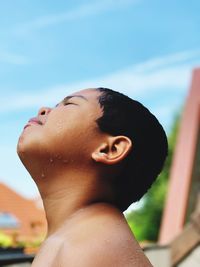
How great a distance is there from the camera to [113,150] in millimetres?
1667

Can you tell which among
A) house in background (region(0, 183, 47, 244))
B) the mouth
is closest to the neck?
the mouth

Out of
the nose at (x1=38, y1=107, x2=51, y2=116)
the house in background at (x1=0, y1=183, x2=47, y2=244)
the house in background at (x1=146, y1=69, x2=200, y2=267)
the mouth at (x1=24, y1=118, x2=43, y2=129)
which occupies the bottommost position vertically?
the house in background at (x1=0, y1=183, x2=47, y2=244)

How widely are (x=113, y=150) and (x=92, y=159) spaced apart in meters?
0.07

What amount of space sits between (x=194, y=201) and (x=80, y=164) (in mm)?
7571

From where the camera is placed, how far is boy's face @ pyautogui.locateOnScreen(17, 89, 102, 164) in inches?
65.2

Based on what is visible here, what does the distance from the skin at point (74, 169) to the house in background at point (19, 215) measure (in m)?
17.4

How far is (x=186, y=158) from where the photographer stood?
353 inches

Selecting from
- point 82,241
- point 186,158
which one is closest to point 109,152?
point 82,241

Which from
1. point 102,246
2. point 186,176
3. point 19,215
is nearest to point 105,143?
point 102,246

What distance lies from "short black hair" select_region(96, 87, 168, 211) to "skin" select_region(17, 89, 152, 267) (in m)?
0.02

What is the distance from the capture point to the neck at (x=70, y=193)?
5.41 feet

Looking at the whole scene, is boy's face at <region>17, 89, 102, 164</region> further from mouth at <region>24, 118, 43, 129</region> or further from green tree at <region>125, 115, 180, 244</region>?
green tree at <region>125, 115, 180, 244</region>

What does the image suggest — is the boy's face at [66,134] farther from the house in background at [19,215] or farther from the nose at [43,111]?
the house in background at [19,215]

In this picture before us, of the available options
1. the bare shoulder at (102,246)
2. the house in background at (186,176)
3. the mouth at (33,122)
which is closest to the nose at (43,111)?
the mouth at (33,122)
